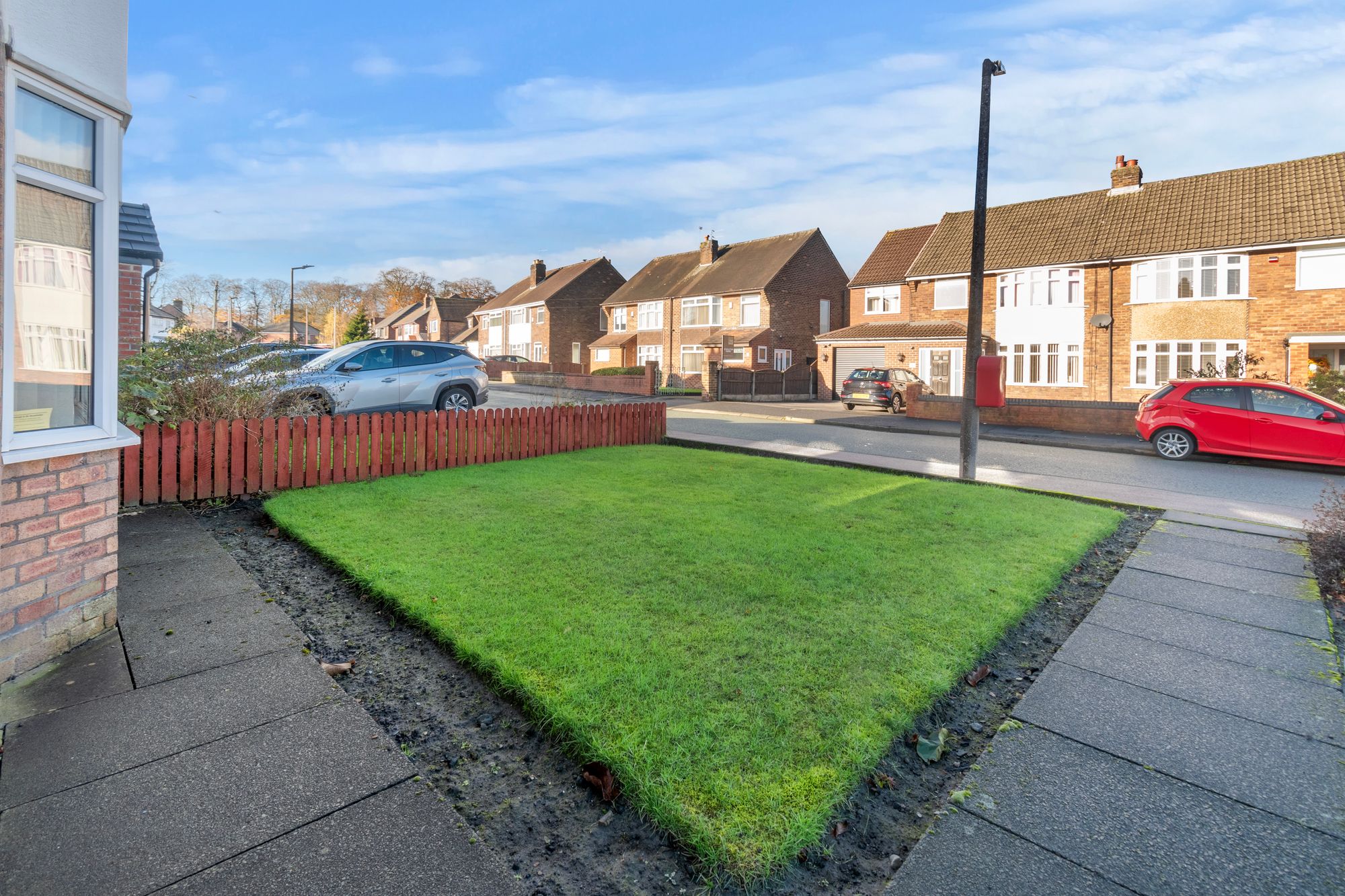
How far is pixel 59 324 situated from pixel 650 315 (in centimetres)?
4522

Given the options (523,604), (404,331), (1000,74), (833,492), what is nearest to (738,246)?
(1000,74)

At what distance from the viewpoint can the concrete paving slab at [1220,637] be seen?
4.03 metres

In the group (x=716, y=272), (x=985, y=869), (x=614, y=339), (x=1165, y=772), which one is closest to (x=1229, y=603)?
(x=1165, y=772)

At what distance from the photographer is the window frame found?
32281 millimetres

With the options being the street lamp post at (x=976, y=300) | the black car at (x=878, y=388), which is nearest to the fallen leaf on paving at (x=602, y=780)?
the street lamp post at (x=976, y=300)

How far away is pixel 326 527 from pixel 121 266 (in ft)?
38.5

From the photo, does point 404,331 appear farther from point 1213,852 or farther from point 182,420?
point 1213,852

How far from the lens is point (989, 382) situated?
10.5 meters

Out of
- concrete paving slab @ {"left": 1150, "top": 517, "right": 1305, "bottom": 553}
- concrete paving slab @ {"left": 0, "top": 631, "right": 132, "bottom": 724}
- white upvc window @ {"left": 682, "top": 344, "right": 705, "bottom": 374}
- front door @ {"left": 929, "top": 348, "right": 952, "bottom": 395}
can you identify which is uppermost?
white upvc window @ {"left": 682, "top": 344, "right": 705, "bottom": 374}

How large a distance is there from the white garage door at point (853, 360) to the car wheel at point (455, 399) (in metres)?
24.0

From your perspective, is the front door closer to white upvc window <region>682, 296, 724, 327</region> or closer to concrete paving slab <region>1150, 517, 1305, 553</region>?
white upvc window <region>682, 296, 724, 327</region>

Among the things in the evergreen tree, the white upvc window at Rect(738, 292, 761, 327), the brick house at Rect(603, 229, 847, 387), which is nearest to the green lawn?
the brick house at Rect(603, 229, 847, 387)

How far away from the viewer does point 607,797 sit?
8.95 feet

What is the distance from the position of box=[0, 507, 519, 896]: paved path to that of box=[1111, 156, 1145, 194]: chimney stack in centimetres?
3605
